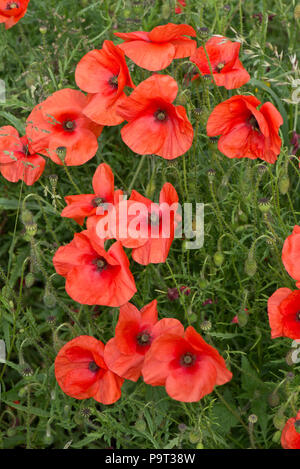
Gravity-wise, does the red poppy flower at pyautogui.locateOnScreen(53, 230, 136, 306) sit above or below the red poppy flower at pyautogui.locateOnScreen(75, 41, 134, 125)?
below

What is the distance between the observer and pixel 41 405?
220 centimetres

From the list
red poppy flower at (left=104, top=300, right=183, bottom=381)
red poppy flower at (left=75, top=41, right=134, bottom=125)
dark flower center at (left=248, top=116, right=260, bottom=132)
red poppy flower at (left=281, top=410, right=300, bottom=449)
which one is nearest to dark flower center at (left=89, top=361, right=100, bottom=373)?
red poppy flower at (left=104, top=300, right=183, bottom=381)

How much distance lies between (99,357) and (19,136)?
1.09m

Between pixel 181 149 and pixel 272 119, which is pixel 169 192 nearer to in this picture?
pixel 181 149

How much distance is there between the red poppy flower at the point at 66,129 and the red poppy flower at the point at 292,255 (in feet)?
2.68

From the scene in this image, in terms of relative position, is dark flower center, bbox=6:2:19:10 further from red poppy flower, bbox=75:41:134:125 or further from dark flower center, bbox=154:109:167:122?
dark flower center, bbox=154:109:167:122

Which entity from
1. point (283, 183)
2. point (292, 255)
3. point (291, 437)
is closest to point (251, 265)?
point (292, 255)

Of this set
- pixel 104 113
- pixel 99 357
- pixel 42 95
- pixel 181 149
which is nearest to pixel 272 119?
pixel 181 149

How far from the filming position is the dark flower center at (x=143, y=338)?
1883 mm

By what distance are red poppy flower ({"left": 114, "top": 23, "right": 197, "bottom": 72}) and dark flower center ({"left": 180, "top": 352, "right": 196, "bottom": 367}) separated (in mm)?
906

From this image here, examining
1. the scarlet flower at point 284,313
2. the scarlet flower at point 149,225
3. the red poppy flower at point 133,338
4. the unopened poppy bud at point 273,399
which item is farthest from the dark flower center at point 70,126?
the unopened poppy bud at point 273,399

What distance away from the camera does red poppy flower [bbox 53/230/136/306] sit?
184cm

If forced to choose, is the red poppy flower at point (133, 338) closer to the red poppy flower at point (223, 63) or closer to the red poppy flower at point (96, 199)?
the red poppy flower at point (96, 199)

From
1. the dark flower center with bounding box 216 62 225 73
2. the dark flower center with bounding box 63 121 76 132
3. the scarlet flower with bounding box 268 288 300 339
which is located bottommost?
the scarlet flower with bounding box 268 288 300 339
